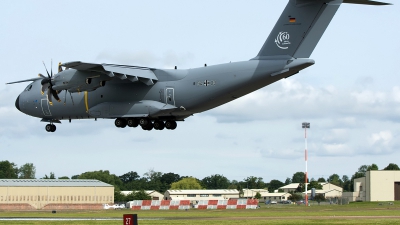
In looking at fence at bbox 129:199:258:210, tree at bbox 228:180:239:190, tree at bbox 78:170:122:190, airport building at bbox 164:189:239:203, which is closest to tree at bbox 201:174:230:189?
tree at bbox 228:180:239:190

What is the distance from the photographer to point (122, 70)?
41.3 meters

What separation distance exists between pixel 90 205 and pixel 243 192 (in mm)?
65392

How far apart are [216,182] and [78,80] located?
141827 millimetres

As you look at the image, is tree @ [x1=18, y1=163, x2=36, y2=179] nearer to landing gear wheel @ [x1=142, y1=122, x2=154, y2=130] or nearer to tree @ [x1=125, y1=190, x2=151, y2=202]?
tree @ [x1=125, y1=190, x2=151, y2=202]

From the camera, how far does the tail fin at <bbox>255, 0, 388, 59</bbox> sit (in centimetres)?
3866

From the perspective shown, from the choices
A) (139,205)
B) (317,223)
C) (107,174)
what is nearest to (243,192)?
(107,174)

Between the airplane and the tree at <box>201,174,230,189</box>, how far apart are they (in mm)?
134734

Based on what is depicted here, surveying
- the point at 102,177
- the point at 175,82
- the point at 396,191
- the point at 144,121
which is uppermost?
the point at 175,82

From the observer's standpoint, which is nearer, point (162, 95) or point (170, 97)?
point (170, 97)

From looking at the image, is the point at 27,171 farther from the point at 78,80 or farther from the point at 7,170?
the point at 78,80

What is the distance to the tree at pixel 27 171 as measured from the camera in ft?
520

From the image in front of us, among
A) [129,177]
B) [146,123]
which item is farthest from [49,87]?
[129,177]

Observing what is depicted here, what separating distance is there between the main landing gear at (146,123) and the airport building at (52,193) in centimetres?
4946

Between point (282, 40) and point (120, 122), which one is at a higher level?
point (282, 40)
